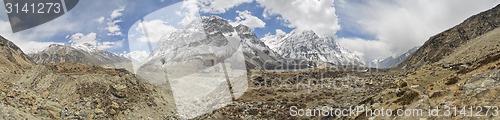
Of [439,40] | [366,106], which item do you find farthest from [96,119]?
[439,40]

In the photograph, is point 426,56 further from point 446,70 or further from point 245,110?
point 446,70

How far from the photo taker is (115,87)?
3862 cm

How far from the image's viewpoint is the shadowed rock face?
87.2 metres

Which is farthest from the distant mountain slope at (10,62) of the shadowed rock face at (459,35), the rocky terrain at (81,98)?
the shadowed rock face at (459,35)

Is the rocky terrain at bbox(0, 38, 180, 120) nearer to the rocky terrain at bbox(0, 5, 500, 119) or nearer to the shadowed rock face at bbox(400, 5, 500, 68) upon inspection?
the rocky terrain at bbox(0, 5, 500, 119)

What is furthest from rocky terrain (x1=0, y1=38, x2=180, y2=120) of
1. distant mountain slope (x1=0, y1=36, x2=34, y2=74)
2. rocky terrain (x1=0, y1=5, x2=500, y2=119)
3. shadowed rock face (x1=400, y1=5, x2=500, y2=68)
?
shadowed rock face (x1=400, y1=5, x2=500, y2=68)

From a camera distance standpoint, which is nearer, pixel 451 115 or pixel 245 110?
pixel 451 115

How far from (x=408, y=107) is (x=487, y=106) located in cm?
→ 309

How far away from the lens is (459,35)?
91938 mm

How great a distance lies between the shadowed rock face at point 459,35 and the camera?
87.2 m

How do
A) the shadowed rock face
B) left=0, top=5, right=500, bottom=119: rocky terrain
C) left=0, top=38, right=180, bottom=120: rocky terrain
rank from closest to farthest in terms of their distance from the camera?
left=0, top=5, right=500, bottom=119: rocky terrain, left=0, top=38, right=180, bottom=120: rocky terrain, the shadowed rock face

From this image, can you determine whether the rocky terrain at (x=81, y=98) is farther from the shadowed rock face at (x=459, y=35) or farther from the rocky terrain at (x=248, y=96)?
the shadowed rock face at (x=459, y=35)

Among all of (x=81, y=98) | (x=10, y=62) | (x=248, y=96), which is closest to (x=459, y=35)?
(x=248, y=96)

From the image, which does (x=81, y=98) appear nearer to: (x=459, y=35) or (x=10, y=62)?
(x=10, y=62)
